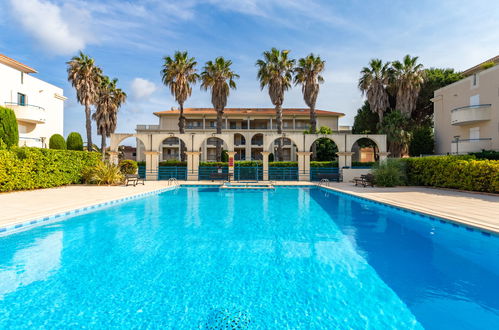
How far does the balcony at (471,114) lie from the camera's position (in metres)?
20.5

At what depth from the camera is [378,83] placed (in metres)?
28.9

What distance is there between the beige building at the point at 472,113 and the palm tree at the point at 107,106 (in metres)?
33.8

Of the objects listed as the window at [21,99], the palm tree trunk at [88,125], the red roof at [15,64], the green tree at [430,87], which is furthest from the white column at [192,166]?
the green tree at [430,87]

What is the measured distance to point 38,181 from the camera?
1460 cm

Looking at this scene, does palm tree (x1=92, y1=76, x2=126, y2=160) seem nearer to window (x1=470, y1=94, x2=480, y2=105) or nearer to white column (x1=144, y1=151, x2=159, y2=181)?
white column (x1=144, y1=151, x2=159, y2=181)

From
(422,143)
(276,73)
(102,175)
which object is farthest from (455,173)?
(102,175)

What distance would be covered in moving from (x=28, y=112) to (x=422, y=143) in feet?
120

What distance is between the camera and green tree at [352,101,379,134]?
33716 millimetres

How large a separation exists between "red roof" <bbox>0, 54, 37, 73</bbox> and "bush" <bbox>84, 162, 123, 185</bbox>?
12841 millimetres

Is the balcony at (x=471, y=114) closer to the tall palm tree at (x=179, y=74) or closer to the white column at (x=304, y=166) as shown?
the white column at (x=304, y=166)

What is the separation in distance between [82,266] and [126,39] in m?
12.3

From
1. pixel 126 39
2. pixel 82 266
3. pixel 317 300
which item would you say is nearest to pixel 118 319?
pixel 82 266

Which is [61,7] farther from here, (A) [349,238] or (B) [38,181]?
(A) [349,238]

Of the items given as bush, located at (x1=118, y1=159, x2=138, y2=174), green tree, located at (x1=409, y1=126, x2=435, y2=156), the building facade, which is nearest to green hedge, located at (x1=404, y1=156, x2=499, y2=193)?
green tree, located at (x1=409, y1=126, x2=435, y2=156)
